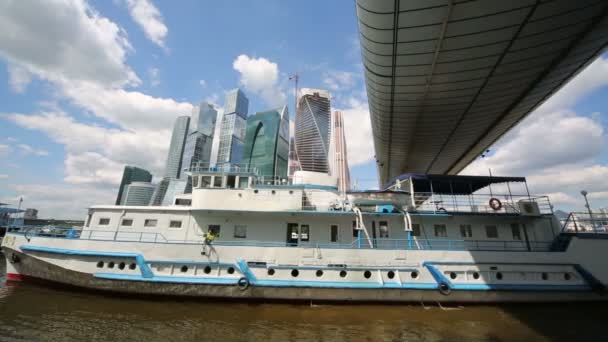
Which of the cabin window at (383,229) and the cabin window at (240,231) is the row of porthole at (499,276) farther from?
the cabin window at (240,231)

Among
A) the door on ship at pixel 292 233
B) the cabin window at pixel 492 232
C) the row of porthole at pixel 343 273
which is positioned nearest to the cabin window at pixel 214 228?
the door on ship at pixel 292 233

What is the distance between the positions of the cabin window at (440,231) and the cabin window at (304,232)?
656 cm

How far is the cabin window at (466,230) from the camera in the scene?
12.3 metres

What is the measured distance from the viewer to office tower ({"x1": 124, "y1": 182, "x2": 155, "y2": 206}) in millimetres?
148600

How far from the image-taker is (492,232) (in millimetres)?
12484

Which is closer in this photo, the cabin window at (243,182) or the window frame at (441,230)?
the window frame at (441,230)

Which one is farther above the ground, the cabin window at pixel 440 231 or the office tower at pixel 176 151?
the office tower at pixel 176 151

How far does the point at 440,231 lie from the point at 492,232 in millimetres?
2693

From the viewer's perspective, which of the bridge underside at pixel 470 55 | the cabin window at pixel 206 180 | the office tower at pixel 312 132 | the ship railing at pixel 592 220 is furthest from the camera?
the office tower at pixel 312 132

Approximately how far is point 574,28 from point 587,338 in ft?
36.0

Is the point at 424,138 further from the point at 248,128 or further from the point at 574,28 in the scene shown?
the point at 248,128

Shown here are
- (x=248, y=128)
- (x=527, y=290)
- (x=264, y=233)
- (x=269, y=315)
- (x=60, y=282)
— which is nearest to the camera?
(x=269, y=315)

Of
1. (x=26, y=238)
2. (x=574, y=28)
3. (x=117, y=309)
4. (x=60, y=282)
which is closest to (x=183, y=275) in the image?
(x=117, y=309)

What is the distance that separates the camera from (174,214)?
12.4 meters
